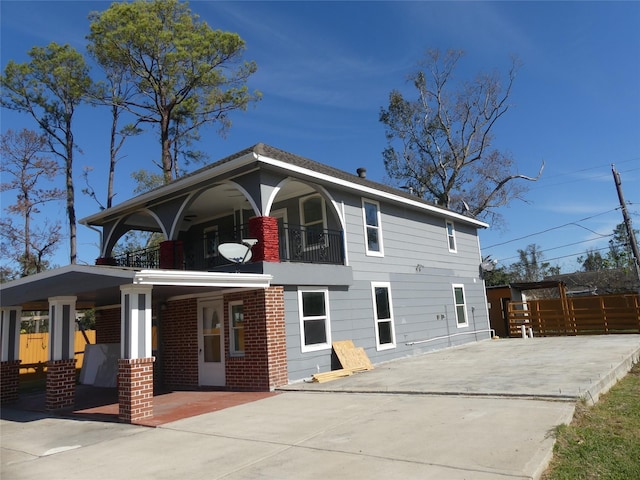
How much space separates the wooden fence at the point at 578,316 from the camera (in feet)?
62.3

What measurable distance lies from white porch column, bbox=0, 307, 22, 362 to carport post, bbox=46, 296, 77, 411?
250 cm

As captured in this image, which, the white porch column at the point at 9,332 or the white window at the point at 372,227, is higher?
the white window at the point at 372,227

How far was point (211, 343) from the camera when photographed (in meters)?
11.2

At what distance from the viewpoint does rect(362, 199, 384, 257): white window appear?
13.2 meters

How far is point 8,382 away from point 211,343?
490 cm

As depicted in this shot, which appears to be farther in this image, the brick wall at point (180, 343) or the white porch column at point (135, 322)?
the brick wall at point (180, 343)

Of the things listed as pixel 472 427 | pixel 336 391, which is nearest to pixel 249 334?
pixel 336 391

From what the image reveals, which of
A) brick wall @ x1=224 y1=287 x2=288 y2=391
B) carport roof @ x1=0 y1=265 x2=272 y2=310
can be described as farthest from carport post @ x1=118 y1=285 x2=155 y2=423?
brick wall @ x1=224 y1=287 x2=288 y2=391

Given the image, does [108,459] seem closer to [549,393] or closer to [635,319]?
[549,393]

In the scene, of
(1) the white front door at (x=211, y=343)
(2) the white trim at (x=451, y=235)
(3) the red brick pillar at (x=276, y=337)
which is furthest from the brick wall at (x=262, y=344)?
(2) the white trim at (x=451, y=235)

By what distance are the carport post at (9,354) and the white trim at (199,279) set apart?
6.02 meters

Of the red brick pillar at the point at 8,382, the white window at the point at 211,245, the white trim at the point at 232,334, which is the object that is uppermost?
the white window at the point at 211,245

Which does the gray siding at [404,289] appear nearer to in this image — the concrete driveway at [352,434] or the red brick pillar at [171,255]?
the concrete driveway at [352,434]

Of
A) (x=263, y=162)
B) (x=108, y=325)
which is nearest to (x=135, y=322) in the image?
(x=263, y=162)
